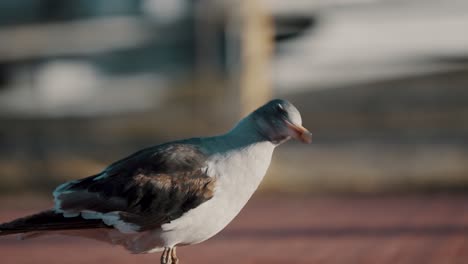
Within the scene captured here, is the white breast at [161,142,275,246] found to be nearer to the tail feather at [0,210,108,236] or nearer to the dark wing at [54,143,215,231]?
the dark wing at [54,143,215,231]

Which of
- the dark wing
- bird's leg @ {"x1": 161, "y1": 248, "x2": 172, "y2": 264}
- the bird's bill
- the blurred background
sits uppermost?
the bird's bill

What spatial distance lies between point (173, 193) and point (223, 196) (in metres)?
0.28

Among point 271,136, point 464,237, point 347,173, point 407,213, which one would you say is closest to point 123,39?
point 347,173

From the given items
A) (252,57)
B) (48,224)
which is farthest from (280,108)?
(252,57)

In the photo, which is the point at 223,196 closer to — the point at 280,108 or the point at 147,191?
the point at 147,191

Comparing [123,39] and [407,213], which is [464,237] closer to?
[407,213]

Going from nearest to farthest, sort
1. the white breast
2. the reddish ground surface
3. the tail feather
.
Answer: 1. the white breast
2. the tail feather
3. the reddish ground surface

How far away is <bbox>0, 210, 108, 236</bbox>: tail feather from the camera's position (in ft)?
18.6

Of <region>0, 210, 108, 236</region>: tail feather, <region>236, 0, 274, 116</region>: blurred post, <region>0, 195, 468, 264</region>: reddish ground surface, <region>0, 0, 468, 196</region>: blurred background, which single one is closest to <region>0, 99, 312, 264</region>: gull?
<region>0, 210, 108, 236</region>: tail feather

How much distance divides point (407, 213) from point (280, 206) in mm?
1484

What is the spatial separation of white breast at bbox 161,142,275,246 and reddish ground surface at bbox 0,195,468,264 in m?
2.57

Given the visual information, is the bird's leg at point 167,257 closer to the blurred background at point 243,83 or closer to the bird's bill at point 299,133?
the bird's bill at point 299,133

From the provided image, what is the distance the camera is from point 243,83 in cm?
1564

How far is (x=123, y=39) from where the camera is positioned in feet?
76.1
